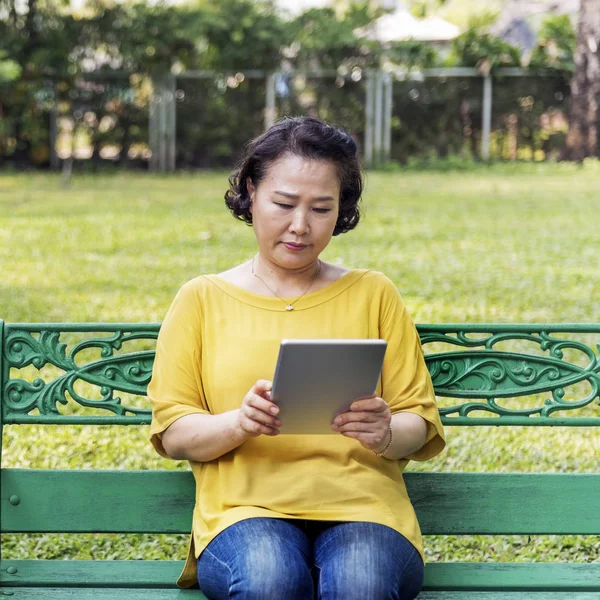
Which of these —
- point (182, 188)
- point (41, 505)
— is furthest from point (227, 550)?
point (182, 188)

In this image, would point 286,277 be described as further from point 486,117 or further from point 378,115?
point 486,117

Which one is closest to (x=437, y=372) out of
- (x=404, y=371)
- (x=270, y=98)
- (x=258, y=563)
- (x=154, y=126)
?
(x=404, y=371)

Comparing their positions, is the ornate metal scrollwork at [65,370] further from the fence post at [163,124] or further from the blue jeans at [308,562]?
the fence post at [163,124]

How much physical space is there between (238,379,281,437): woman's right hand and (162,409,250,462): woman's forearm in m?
0.07

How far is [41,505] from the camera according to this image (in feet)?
10.1

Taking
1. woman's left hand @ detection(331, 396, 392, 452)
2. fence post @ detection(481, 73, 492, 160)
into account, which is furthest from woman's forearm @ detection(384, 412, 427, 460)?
fence post @ detection(481, 73, 492, 160)

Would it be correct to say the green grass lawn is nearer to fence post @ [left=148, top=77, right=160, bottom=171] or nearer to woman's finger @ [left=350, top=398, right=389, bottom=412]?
woman's finger @ [left=350, top=398, right=389, bottom=412]

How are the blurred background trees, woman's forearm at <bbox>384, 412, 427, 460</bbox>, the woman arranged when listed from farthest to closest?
the blurred background trees, woman's forearm at <bbox>384, 412, 427, 460</bbox>, the woman

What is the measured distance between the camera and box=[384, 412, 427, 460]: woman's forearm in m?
2.76

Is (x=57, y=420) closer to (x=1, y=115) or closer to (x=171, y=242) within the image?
(x=171, y=242)

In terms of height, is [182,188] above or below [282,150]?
below

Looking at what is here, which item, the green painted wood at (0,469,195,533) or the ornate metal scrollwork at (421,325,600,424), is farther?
the ornate metal scrollwork at (421,325,600,424)

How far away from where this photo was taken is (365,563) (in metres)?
2.56

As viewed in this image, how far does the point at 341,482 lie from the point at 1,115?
1854 cm
